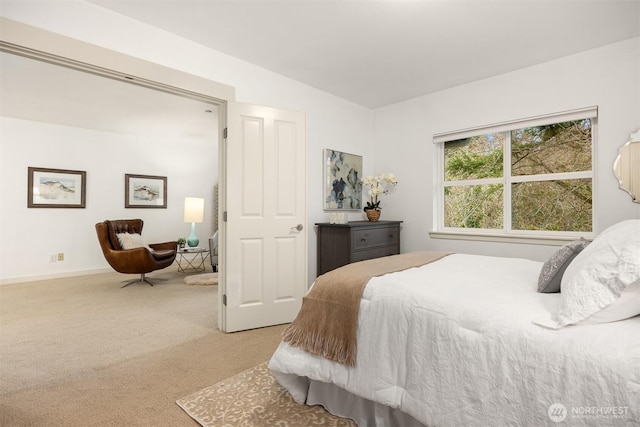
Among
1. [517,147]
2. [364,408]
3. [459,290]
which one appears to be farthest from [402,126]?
[364,408]

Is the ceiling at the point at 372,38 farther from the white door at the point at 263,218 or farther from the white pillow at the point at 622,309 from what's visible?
the white pillow at the point at 622,309

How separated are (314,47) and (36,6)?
1.96m

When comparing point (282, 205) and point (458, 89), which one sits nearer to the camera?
point (282, 205)

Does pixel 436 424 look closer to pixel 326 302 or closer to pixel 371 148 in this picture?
pixel 326 302

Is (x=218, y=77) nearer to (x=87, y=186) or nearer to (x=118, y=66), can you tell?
(x=118, y=66)

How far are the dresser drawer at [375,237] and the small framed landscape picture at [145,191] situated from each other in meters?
4.80

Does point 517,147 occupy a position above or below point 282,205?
above

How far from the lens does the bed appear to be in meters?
0.98

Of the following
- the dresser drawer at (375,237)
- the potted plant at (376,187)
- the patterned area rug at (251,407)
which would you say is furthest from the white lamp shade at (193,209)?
the patterned area rug at (251,407)

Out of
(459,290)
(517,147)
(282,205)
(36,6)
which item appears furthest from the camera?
(517,147)

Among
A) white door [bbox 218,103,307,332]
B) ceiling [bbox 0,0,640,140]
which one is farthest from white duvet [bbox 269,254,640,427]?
ceiling [bbox 0,0,640,140]

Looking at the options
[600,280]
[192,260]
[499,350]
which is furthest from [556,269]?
[192,260]

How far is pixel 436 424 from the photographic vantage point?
1.24 metres

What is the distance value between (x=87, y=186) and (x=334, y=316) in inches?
235
